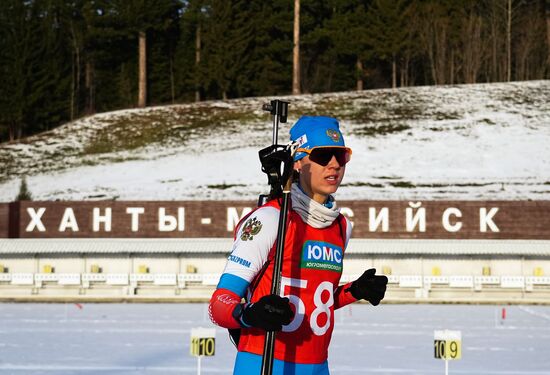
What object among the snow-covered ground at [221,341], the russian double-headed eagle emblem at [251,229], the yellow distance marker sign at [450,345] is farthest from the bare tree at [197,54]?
the russian double-headed eagle emblem at [251,229]

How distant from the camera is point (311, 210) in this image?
498cm

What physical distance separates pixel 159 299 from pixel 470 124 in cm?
3317

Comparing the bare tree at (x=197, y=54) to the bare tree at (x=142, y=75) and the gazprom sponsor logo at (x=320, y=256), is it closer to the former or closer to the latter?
the bare tree at (x=142, y=75)

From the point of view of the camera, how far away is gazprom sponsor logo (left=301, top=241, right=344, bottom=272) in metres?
4.96

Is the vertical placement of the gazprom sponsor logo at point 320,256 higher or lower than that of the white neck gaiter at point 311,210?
lower

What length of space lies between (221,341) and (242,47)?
60.4 metres

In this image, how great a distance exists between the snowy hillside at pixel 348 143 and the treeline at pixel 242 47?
781cm

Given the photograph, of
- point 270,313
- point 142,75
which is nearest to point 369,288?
point 270,313

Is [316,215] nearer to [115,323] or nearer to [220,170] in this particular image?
[115,323]

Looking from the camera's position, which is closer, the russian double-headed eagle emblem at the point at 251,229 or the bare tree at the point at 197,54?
the russian double-headed eagle emblem at the point at 251,229

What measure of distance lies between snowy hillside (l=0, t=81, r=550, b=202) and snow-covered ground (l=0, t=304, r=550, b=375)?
20.4 meters

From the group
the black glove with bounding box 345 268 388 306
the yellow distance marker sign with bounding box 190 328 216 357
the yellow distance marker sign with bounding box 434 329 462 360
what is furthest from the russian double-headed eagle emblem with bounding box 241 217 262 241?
the yellow distance marker sign with bounding box 434 329 462 360

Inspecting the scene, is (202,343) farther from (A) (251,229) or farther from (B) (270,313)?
(B) (270,313)

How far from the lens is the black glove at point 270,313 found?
4348 millimetres
